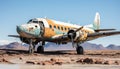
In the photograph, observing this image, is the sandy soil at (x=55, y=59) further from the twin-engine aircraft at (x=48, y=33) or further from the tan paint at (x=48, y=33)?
the tan paint at (x=48, y=33)

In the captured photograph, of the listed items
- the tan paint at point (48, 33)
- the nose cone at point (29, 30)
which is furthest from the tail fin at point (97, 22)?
the nose cone at point (29, 30)

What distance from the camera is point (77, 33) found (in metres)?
26.2

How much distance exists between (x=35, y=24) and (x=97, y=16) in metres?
20.1

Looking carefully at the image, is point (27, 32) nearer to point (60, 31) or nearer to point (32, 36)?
point (32, 36)

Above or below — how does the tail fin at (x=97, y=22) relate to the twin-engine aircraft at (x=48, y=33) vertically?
above

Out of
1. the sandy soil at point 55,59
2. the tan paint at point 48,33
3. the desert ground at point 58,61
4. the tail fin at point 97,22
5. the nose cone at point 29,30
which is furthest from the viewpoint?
the tail fin at point 97,22

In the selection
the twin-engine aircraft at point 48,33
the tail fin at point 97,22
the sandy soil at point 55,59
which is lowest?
the sandy soil at point 55,59

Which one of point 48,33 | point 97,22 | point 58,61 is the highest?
point 97,22

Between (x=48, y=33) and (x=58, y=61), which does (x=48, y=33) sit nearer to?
(x=48, y=33)

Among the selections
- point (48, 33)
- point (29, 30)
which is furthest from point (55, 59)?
point (48, 33)

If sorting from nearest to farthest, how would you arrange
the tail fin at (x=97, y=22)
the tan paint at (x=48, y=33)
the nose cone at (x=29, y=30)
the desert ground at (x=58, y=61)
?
the desert ground at (x=58, y=61)
the nose cone at (x=29, y=30)
the tan paint at (x=48, y=33)
the tail fin at (x=97, y=22)

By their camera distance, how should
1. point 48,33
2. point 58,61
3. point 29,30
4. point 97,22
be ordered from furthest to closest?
point 97,22
point 48,33
point 29,30
point 58,61

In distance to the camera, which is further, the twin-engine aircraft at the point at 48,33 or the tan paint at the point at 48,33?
the tan paint at the point at 48,33

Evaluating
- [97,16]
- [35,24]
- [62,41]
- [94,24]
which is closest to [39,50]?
[62,41]
